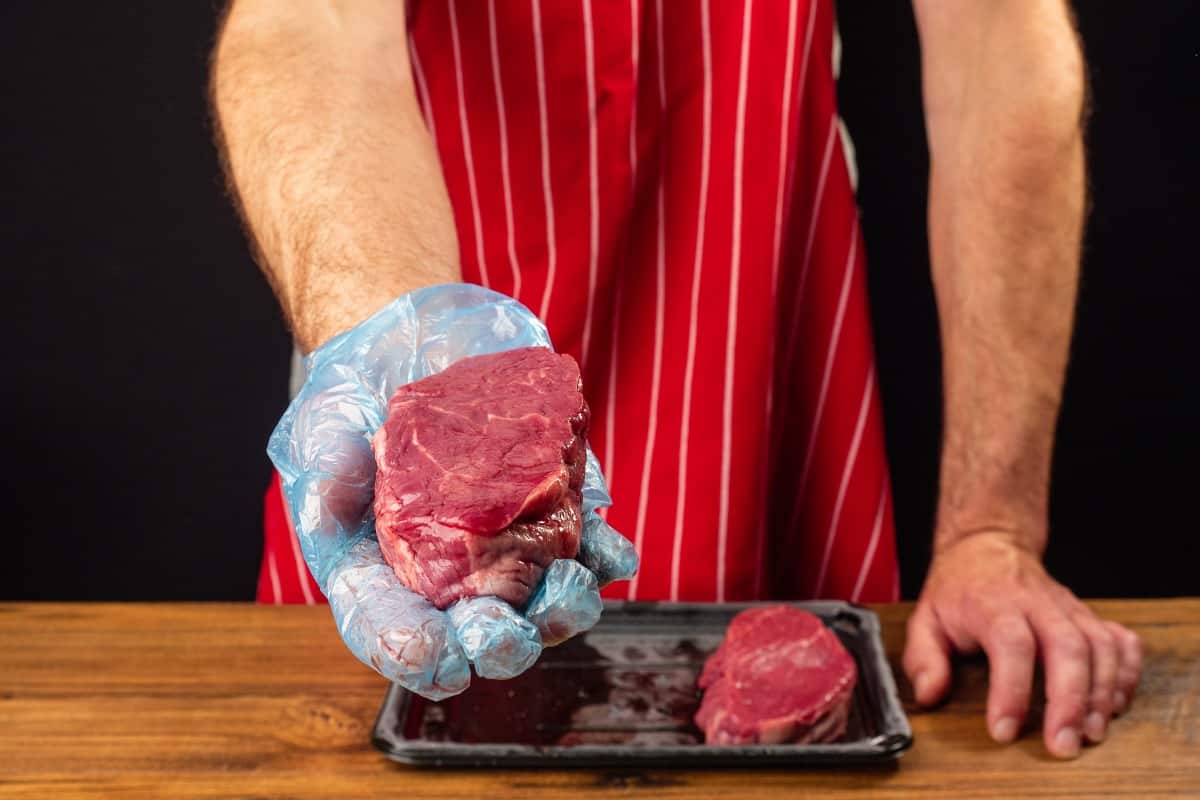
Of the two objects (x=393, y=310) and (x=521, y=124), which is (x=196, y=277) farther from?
(x=393, y=310)

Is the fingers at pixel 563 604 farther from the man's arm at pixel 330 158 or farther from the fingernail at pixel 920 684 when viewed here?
the fingernail at pixel 920 684

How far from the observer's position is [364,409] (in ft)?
3.70

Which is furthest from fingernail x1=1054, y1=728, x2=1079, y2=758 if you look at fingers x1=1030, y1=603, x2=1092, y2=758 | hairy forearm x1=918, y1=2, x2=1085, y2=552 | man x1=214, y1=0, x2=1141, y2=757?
hairy forearm x1=918, y1=2, x2=1085, y2=552

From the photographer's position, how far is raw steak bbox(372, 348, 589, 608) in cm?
100

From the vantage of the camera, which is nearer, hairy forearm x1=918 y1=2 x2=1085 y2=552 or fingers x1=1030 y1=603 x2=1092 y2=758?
fingers x1=1030 y1=603 x2=1092 y2=758

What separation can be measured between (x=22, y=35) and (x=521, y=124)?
1.54 meters

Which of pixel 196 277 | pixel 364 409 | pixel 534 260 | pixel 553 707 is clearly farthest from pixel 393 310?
pixel 196 277

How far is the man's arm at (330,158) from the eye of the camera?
52.2 inches

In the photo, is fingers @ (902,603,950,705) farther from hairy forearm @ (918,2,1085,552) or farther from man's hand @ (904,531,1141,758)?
hairy forearm @ (918,2,1085,552)

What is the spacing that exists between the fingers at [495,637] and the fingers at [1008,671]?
2.99 feet

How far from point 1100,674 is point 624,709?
2.17 feet

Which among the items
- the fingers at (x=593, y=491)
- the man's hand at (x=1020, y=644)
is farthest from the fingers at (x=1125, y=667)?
the fingers at (x=593, y=491)

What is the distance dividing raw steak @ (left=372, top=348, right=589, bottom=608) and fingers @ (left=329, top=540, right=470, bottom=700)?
0.03 meters

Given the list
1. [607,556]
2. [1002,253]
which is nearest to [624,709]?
[607,556]
